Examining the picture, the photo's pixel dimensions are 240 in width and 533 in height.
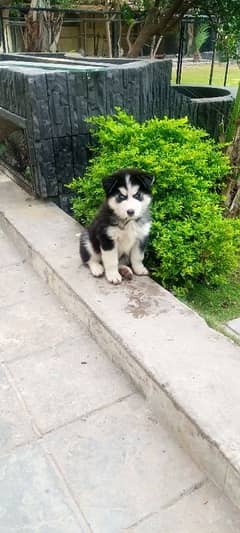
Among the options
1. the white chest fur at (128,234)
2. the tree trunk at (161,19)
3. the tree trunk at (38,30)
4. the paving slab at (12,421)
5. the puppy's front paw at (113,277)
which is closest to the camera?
the paving slab at (12,421)

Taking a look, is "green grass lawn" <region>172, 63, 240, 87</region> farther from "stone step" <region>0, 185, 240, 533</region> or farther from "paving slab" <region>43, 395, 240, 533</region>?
"paving slab" <region>43, 395, 240, 533</region>

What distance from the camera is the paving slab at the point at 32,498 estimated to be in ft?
5.90

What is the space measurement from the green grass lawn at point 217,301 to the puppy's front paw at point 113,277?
2.09 ft

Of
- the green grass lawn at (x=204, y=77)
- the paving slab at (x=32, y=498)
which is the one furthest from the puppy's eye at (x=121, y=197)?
the green grass lawn at (x=204, y=77)

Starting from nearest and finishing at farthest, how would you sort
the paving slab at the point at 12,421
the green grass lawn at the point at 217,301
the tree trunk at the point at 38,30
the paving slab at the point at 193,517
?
the paving slab at the point at 193,517
the paving slab at the point at 12,421
the green grass lawn at the point at 217,301
the tree trunk at the point at 38,30

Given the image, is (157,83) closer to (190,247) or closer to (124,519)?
(190,247)

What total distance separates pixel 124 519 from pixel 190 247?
201 centimetres

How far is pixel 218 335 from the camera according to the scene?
2633 mm

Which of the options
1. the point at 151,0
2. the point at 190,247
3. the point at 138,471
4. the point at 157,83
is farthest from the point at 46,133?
the point at 151,0

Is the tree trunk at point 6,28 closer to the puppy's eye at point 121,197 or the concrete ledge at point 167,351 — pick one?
the concrete ledge at point 167,351

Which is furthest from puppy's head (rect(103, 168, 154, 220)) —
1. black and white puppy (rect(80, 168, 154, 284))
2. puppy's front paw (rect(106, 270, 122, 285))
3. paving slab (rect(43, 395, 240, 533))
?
paving slab (rect(43, 395, 240, 533))

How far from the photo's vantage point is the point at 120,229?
3031mm

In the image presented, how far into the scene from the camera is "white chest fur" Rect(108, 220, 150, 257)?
3.03m

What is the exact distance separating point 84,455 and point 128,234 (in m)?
1.51
